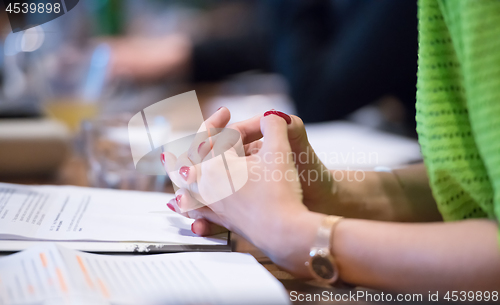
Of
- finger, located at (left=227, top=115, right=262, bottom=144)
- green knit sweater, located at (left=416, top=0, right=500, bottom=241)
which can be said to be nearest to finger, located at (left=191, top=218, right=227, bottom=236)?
finger, located at (left=227, top=115, right=262, bottom=144)

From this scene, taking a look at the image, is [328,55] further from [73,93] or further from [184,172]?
[184,172]

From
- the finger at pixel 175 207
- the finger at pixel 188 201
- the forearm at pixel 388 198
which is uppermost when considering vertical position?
the finger at pixel 188 201

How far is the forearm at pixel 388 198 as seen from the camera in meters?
0.50

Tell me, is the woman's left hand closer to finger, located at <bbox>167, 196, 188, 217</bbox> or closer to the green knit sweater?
finger, located at <bbox>167, 196, 188, 217</bbox>

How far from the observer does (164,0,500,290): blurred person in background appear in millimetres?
315

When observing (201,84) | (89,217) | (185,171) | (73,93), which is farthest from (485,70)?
(201,84)

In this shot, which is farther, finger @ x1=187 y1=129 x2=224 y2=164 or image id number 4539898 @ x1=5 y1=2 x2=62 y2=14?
image id number 4539898 @ x1=5 y1=2 x2=62 y2=14

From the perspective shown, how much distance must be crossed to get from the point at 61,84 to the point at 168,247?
0.68 m

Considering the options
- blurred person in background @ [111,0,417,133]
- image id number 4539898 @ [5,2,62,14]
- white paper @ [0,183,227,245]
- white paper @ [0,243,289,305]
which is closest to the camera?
white paper @ [0,243,289,305]

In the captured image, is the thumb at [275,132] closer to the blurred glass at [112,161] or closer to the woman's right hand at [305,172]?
the woman's right hand at [305,172]

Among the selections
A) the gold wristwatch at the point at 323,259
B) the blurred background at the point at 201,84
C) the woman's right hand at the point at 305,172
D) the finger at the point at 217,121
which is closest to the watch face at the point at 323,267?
the gold wristwatch at the point at 323,259

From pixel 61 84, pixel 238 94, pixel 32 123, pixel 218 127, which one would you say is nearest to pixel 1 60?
pixel 61 84

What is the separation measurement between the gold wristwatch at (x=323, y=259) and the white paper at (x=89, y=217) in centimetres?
11

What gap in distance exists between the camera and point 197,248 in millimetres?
407
